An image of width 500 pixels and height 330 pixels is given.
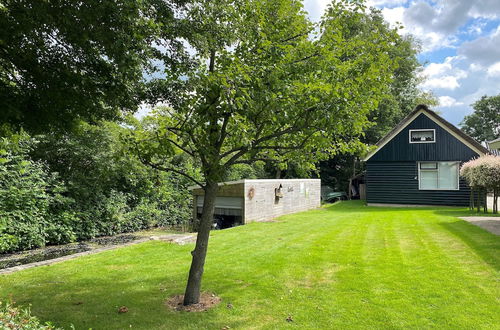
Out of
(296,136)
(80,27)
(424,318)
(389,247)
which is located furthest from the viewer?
(389,247)

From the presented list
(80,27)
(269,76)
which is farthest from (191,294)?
(80,27)

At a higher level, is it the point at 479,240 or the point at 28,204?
the point at 28,204

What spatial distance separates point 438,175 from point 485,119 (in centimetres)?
5044

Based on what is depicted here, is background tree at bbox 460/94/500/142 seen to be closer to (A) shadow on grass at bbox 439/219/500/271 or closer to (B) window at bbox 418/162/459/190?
(B) window at bbox 418/162/459/190

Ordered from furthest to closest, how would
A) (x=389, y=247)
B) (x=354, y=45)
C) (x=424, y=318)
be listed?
(x=389, y=247)
(x=354, y=45)
(x=424, y=318)

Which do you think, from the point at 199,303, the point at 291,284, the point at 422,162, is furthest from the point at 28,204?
the point at 422,162

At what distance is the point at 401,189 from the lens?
1995 cm

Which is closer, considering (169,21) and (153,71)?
(169,21)

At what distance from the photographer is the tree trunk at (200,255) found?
15.4 feet

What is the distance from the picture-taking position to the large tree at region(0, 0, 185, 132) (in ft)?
12.1

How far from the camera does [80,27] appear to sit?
3770mm

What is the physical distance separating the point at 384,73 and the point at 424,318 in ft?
10.5

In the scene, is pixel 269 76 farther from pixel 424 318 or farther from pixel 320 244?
pixel 320 244

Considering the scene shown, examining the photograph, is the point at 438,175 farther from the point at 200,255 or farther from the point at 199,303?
the point at 199,303
